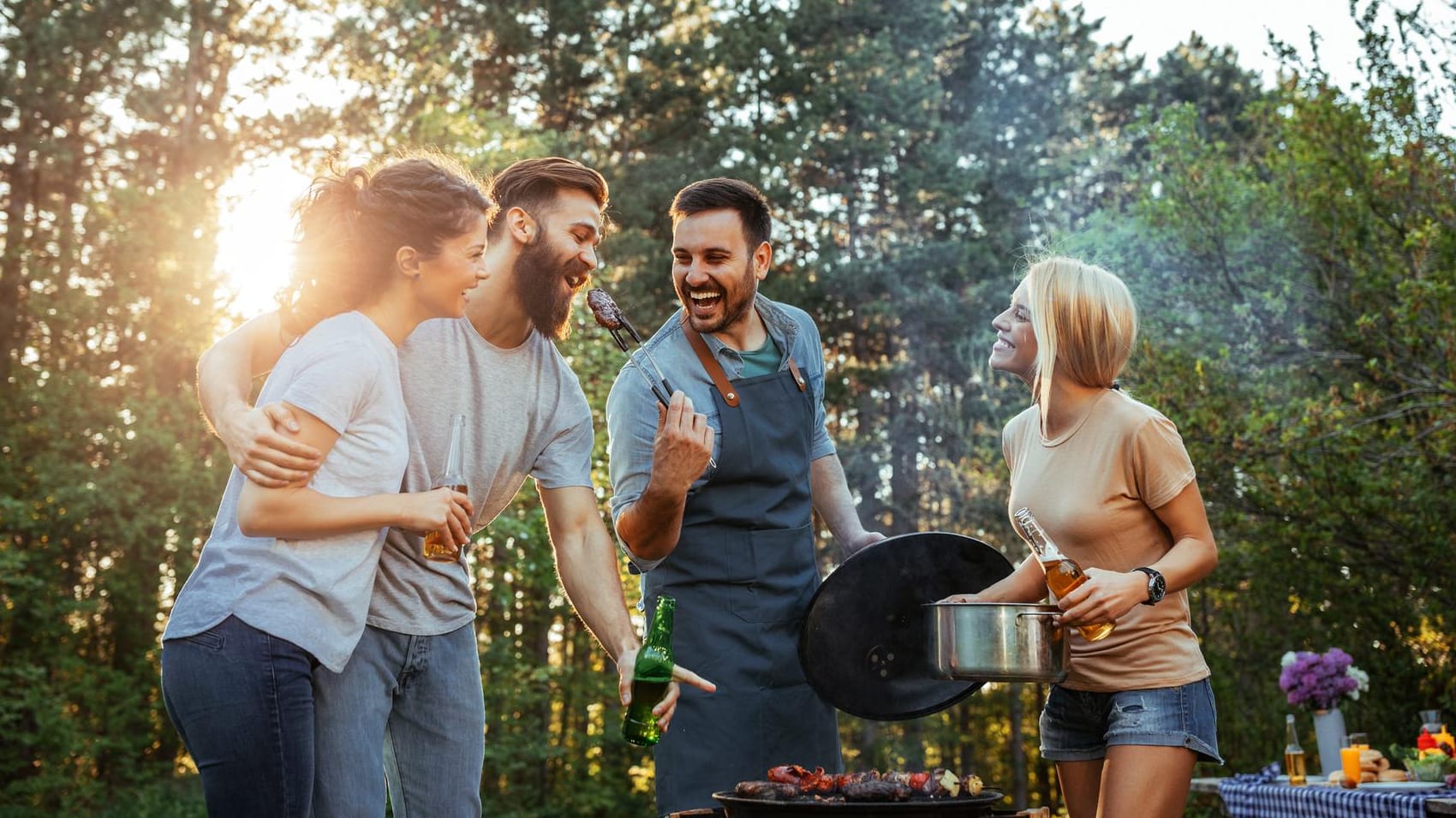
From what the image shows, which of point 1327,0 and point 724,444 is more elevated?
point 1327,0

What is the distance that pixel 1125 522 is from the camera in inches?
110

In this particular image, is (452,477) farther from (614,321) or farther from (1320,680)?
(1320,680)

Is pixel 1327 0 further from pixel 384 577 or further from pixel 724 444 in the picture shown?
pixel 384 577

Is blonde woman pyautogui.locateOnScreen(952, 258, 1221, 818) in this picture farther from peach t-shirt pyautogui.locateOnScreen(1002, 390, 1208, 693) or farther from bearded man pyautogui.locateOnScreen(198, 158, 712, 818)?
bearded man pyautogui.locateOnScreen(198, 158, 712, 818)

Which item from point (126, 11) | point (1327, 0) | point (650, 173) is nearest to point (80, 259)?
point (126, 11)

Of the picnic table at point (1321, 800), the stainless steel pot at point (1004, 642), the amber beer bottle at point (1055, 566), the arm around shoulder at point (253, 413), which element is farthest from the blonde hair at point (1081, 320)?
the picnic table at point (1321, 800)

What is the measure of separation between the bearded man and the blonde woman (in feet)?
2.85

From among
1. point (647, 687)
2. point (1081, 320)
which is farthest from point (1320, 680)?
point (647, 687)

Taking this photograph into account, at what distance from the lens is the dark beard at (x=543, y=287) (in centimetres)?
283

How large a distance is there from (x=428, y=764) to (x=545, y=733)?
12.9 metres

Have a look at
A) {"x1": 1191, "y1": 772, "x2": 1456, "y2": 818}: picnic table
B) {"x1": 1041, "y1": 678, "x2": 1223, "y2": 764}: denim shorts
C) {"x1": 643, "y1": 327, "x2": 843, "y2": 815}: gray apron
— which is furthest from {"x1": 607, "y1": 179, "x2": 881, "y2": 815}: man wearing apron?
{"x1": 1191, "y1": 772, "x2": 1456, "y2": 818}: picnic table

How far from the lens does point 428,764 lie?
8.30 feet

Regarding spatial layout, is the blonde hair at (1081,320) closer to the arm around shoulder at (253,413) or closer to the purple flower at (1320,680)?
the arm around shoulder at (253,413)

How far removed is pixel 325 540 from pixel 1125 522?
1.64 m
